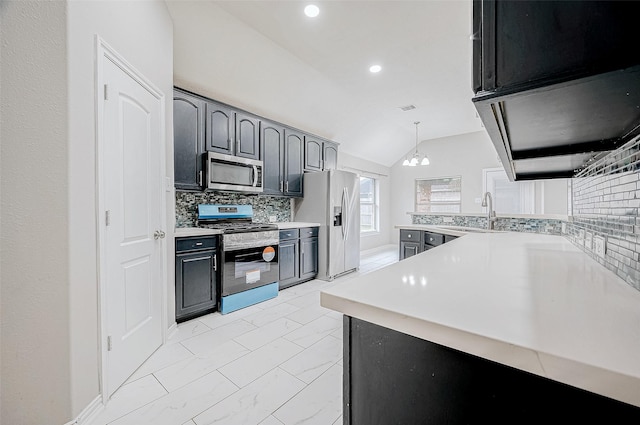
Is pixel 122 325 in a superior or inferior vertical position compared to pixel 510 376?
inferior

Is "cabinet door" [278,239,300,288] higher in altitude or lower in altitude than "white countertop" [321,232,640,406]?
lower

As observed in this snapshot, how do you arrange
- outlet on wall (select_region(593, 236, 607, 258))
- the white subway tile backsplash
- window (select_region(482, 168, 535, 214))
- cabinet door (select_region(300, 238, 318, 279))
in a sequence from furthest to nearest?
window (select_region(482, 168, 535, 214)) → cabinet door (select_region(300, 238, 318, 279)) → outlet on wall (select_region(593, 236, 607, 258)) → the white subway tile backsplash

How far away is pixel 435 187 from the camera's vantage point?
6750 millimetres

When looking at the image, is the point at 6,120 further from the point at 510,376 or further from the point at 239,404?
the point at 510,376

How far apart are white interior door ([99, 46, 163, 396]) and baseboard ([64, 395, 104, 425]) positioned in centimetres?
8

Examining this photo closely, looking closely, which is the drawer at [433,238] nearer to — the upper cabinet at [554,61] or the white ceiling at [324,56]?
the white ceiling at [324,56]

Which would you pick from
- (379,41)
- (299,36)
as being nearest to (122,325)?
(299,36)

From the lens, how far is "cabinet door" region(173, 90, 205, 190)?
109 inches

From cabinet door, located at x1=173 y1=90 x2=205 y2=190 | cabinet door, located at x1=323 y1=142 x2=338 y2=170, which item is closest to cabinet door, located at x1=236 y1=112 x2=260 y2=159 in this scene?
cabinet door, located at x1=173 y1=90 x2=205 y2=190

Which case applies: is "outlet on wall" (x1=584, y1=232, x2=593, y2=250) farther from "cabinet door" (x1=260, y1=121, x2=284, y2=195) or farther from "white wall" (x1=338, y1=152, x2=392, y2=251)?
"white wall" (x1=338, y1=152, x2=392, y2=251)

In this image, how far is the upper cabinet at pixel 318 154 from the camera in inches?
174

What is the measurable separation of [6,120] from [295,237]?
9.72 feet

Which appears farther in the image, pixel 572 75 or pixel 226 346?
pixel 226 346

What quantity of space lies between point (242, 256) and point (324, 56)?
2551mm
